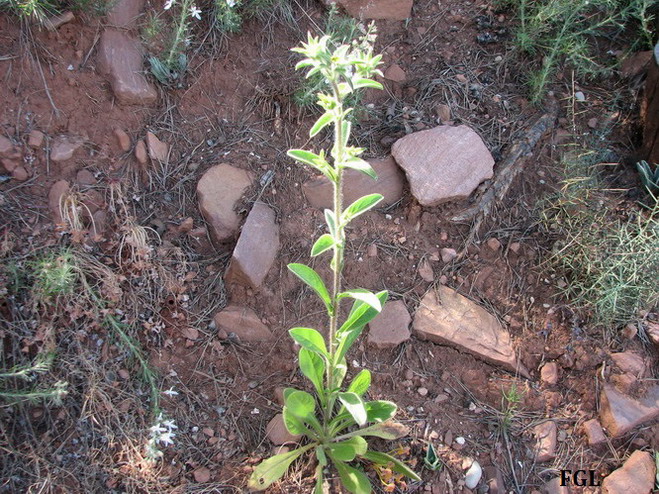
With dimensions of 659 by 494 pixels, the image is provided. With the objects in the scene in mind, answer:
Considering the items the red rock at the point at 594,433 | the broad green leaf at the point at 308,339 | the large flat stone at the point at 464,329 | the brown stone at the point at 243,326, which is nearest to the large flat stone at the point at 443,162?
the large flat stone at the point at 464,329

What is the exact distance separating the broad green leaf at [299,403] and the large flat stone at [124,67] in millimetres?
1906

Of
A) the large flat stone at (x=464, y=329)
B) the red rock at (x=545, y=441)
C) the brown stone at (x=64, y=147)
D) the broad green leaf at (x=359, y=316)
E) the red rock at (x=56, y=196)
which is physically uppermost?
the brown stone at (x=64, y=147)

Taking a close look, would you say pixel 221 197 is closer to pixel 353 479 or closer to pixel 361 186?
pixel 361 186

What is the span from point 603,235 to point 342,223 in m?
1.97

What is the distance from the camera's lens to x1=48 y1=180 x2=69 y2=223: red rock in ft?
9.72

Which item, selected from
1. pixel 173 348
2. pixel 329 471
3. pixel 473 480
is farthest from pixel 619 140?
pixel 173 348

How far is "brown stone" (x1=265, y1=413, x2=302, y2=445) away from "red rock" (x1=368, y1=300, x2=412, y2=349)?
0.61 meters

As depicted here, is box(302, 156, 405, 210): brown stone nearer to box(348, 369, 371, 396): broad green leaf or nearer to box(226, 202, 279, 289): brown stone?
box(226, 202, 279, 289): brown stone

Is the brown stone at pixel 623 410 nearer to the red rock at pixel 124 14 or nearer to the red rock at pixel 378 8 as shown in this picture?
the red rock at pixel 378 8

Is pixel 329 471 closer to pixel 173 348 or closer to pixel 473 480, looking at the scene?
pixel 473 480

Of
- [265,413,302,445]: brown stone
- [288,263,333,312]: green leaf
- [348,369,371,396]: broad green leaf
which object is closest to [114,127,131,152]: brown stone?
[288,263,333,312]: green leaf

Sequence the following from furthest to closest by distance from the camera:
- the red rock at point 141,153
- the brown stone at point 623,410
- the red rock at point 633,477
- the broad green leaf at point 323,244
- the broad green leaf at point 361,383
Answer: the red rock at point 141,153
the brown stone at point 623,410
the red rock at point 633,477
the broad green leaf at point 361,383
the broad green leaf at point 323,244

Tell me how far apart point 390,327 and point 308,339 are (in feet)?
2.69

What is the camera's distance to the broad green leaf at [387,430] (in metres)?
2.69
